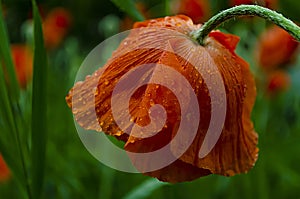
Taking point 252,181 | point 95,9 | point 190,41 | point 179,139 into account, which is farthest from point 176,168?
point 95,9

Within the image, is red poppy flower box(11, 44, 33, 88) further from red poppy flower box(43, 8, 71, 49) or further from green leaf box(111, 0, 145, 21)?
green leaf box(111, 0, 145, 21)

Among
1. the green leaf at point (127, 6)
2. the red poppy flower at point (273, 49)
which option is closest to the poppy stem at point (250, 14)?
the green leaf at point (127, 6)

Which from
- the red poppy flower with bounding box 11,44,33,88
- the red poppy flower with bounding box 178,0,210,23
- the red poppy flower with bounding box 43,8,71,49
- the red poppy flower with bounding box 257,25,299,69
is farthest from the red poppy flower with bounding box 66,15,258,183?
the red poppy flower with bounding box 43,8,71,49

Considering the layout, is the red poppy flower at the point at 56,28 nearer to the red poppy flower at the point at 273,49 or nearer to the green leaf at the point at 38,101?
the red poppy flower at the point at 273,49

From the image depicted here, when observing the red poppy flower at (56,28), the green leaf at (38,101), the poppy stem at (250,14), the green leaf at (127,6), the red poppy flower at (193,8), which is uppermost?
the poppy stem at (250,14)

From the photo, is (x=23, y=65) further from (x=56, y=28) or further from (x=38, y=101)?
(x=38, y=101)

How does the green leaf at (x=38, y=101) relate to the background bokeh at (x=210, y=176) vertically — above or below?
above
